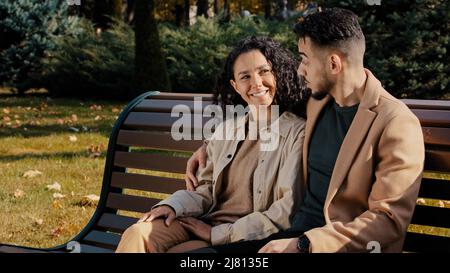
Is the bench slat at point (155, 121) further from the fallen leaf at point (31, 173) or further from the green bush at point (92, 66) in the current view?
the green bush at point (92, 66)

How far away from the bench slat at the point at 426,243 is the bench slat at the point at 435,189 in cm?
17

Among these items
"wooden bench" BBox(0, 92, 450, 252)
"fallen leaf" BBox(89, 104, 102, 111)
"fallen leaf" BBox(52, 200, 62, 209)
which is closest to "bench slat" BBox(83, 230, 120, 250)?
"wooden bench" BBox(0, 92, 450, 252)

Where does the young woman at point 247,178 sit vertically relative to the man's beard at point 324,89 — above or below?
below

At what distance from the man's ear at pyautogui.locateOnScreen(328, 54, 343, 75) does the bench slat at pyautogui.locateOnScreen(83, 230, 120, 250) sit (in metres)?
1.60

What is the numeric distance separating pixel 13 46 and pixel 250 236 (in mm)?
12447

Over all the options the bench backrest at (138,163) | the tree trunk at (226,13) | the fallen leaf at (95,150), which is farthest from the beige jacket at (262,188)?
the tree trunk at (226,13)

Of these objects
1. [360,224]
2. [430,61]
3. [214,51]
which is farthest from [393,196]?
[214,51]

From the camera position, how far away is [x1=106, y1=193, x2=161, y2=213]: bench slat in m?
3.86

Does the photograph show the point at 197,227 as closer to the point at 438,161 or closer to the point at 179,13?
the point at 438,161

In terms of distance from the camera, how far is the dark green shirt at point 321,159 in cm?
294
